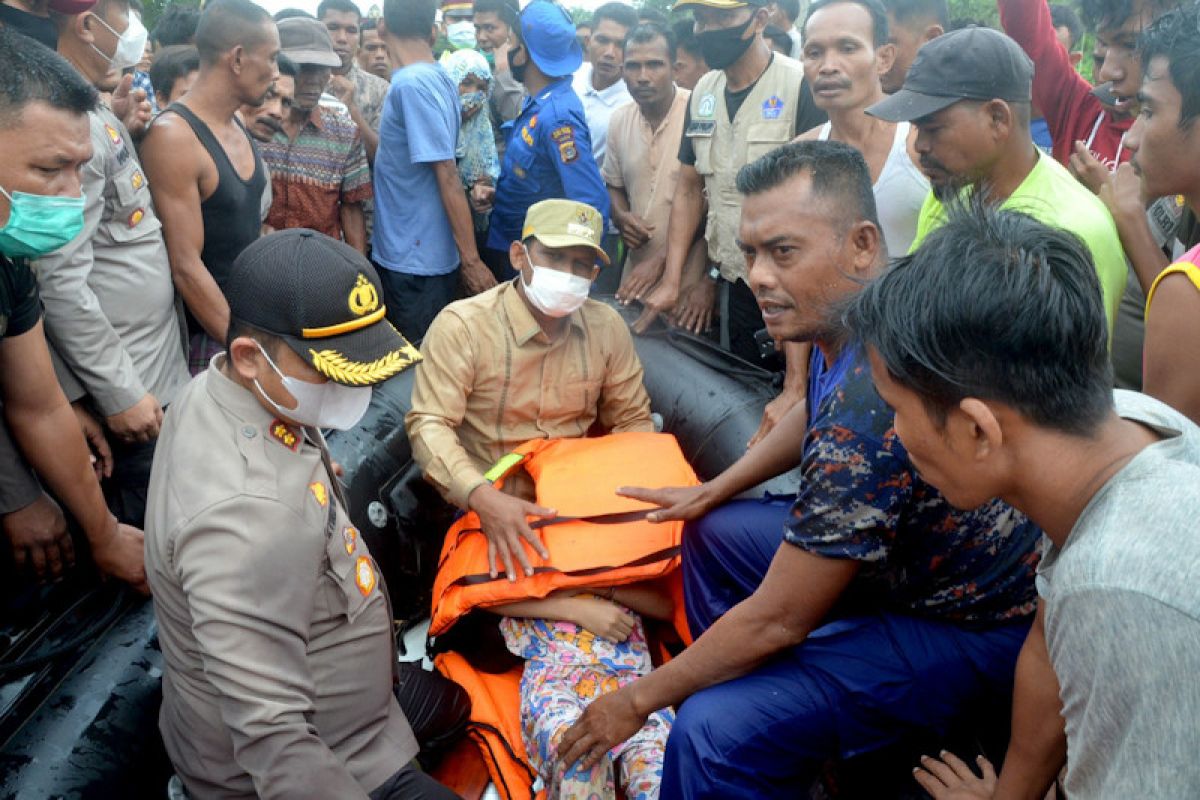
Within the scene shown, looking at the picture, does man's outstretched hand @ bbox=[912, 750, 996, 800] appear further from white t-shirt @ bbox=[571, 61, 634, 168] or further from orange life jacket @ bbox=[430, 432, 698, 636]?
white t-shirt @ bbox=[571, 61, 634, 168]

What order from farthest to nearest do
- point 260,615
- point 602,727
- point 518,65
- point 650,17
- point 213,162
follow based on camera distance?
point 650,17, point 518,65, point 213,162, point 602,727, point 260,615

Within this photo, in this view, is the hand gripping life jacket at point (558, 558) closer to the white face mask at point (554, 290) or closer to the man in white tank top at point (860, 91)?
the white face mask at point (554, 290)

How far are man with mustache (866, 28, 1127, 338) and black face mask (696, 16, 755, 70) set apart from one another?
45.1 inches

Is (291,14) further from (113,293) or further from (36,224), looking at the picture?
(36,224)

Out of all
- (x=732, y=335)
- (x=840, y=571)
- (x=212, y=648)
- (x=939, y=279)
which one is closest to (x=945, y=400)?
(x=939, y=279)

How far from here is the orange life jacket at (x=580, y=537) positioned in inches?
95.5

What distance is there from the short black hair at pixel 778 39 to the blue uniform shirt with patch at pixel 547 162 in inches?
56.0

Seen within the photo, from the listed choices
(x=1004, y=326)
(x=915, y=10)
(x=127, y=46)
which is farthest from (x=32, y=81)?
(x=915, y=10)

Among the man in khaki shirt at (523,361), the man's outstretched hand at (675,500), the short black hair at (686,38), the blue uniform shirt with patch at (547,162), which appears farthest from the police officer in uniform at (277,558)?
the short black hair at (686,38)

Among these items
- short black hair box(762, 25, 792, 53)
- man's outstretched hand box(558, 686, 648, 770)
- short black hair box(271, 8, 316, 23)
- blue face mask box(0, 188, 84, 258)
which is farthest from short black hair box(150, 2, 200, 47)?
man's outstretched hand box(558, 686, 648, 770)

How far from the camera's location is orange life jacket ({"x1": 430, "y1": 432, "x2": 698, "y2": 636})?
2426 millimetres

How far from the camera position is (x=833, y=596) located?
1.67 m

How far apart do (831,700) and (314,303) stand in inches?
46.3

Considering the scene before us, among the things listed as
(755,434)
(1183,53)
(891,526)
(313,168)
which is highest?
(1183,53)
